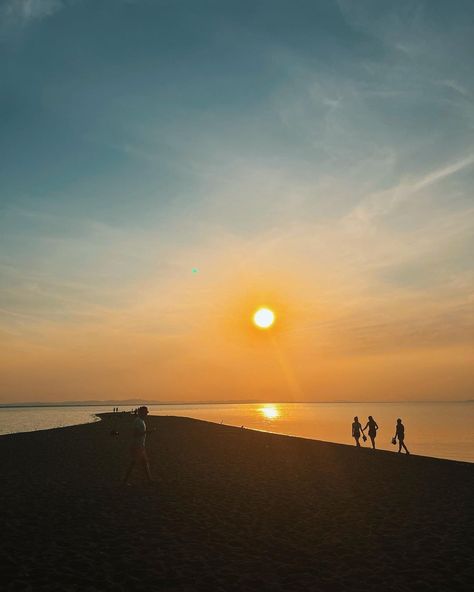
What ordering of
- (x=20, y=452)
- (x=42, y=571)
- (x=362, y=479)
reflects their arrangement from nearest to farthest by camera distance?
(x=42, y=571), (x=362, y=479), (x=20, y=452)

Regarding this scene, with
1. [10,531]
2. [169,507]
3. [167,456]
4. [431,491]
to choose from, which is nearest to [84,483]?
[169,507]

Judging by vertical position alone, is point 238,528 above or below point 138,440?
below

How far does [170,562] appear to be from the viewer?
9.35m

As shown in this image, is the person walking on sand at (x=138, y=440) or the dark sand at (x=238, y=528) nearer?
the dark sand at (x=238, y=528)

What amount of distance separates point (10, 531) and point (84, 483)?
24.0 feet

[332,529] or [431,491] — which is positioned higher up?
→ [431,491]

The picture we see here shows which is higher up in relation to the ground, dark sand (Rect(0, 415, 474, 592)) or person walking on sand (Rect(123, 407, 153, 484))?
person walking on sand (Rect(123, 407, 153, 484))

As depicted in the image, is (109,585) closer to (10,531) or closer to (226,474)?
(10,531)

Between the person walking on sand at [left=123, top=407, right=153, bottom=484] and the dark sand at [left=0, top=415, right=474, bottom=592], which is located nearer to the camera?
the dark sand at [left=0, top=415, right=474, bottom=592]

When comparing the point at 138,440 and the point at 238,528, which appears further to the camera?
the point at 138,440

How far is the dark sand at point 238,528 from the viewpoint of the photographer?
856 cm

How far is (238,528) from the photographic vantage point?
12.2 metres

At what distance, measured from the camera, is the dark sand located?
8562 millimetres

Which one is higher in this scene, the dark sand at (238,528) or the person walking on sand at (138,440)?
the person walking on sand at (138,440)
